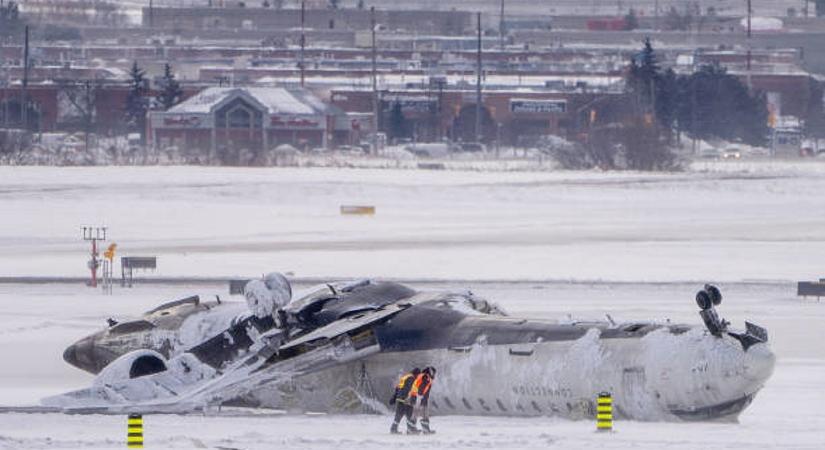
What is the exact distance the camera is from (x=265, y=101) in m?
132

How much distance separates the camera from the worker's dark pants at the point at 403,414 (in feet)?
83.1

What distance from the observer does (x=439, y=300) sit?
90.8ft

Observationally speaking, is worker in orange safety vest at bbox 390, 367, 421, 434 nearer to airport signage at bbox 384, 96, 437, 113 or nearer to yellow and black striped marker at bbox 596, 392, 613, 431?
yellow and black striped marker at bbox 596, 392, 613, 431

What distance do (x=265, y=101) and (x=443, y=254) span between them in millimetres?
77125

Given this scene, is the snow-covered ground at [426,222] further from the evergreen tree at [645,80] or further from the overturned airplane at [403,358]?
the evergreen tree at [645,80]

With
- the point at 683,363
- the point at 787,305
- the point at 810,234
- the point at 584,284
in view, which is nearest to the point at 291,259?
the point at 584,284

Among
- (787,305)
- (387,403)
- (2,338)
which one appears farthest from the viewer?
(787,305)

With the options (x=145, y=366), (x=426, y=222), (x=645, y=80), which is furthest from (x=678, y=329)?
(x=645, y=80)

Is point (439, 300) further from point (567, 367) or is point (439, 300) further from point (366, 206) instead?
point (366, 206)

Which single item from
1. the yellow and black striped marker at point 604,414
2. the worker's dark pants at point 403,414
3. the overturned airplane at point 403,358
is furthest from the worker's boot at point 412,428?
the yellow and black striped marker at point 604,414

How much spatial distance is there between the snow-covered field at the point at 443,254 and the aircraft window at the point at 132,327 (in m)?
1.72

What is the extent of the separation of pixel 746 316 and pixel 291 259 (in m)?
17.4

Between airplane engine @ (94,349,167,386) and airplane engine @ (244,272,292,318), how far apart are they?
1.90 m

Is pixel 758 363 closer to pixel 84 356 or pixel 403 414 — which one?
pixel 403 414
